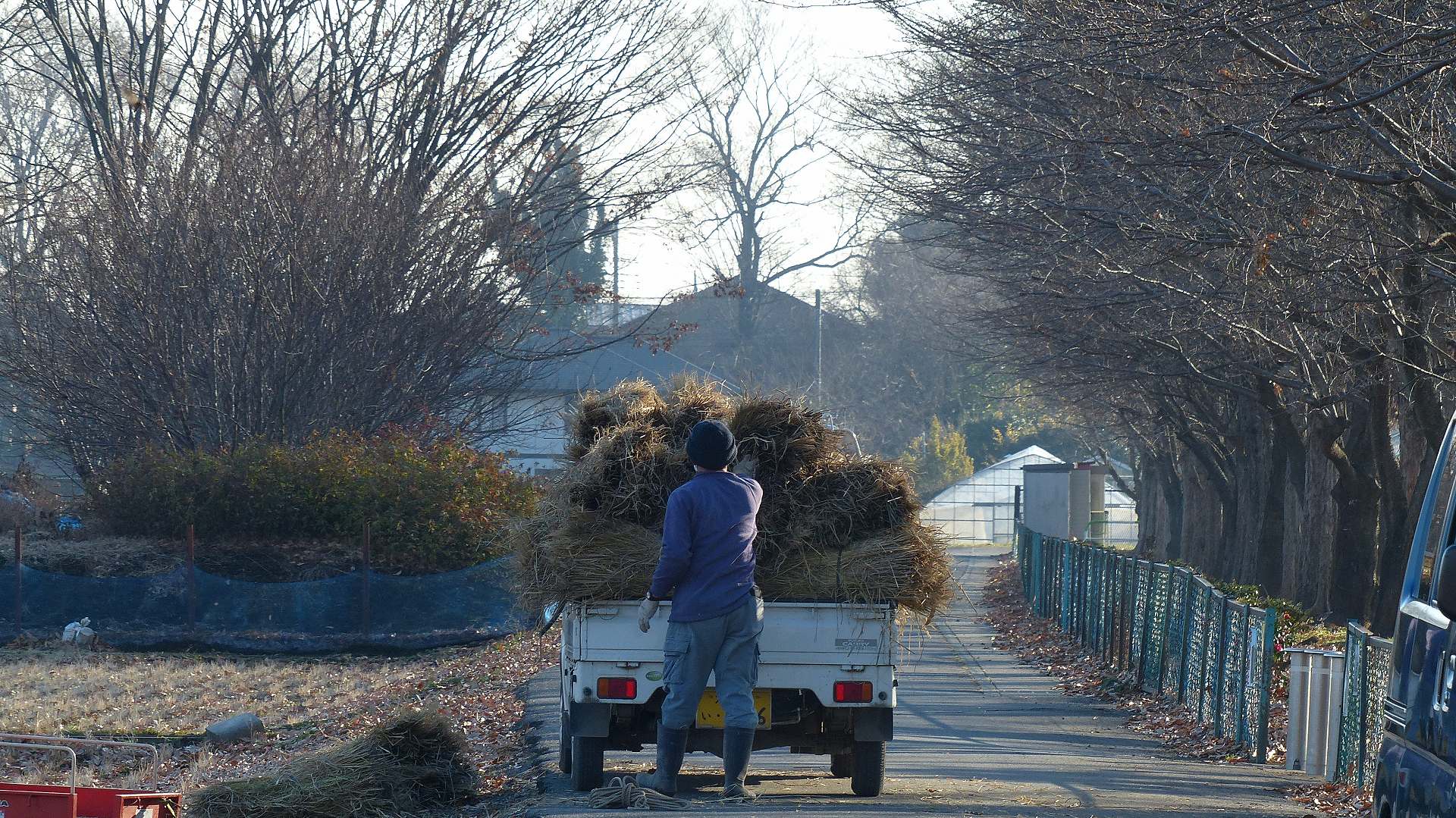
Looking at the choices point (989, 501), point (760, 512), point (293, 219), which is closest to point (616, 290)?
point (293, 219)

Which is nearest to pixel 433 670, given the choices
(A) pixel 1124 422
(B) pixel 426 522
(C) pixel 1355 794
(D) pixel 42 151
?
(B) pixel 426 522

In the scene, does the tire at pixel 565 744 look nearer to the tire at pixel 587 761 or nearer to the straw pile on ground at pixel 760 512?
the tire at pixel 587 761

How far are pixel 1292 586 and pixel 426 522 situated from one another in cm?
1293

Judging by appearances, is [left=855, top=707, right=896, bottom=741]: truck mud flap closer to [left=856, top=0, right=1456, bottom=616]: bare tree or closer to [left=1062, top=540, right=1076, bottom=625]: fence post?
[left=856, top=0, right=1456, bottom=616]: bare tree

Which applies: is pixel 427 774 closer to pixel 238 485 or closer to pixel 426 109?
pixel 238 485

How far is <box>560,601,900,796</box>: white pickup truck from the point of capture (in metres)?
8.62

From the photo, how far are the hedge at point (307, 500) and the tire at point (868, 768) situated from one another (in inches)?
500

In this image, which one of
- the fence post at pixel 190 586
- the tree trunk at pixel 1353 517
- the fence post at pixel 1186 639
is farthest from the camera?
the tree trunk at pixel 1353 517

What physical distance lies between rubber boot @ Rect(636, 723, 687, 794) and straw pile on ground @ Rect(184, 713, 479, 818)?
5.03 ft

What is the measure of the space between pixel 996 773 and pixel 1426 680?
19.1 ft

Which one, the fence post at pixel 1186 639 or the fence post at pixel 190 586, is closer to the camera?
the fence post at pixel 1186 639

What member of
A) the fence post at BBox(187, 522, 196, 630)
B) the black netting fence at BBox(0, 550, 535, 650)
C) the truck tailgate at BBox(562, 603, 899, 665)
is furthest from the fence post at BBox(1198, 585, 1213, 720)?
the fence post at BBox(187, 522, 196, 630)

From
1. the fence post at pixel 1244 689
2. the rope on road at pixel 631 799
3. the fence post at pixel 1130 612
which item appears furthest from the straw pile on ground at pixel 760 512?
the fence post at pixel 1130 612

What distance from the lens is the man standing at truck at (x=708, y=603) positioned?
8.16 metres
